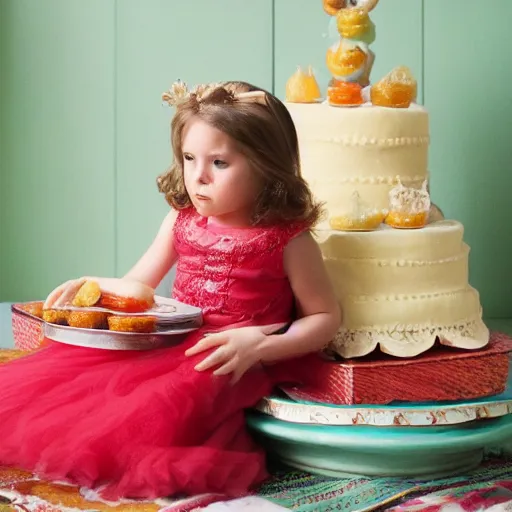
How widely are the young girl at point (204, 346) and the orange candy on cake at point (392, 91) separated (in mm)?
202

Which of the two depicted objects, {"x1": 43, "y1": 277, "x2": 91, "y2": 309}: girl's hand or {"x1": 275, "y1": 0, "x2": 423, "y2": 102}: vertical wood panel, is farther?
{"x1": 275, "y1": 0, "x2": 423, "y2": 102}: vertical wood panel

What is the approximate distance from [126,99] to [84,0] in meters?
0.26

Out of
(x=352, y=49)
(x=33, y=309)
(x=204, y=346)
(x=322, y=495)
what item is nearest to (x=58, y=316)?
(x=204, y=346)

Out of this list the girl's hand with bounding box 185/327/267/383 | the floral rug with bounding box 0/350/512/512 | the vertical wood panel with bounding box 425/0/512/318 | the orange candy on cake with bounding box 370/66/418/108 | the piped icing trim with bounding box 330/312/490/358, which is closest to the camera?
the floral rug with bounding box 0/350/512/512

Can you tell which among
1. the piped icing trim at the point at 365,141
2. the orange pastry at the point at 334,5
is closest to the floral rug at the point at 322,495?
the piped icing trim at the point at 365,141

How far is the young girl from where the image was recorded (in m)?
1.23

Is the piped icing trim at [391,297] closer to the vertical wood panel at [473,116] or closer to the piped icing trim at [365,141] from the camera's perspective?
the piped icing trim at [365,141]

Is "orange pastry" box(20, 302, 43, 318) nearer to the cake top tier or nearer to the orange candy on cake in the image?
the cake top tier

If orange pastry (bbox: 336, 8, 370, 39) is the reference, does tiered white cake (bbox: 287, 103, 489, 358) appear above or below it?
below

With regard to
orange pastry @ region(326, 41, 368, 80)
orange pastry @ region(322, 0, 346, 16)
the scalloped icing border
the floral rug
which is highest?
orange pastry @ region(322, 0, 346, 16)

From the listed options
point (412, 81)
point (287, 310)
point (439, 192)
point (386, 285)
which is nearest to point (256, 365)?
point (287, 310)

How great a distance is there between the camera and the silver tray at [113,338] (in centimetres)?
133

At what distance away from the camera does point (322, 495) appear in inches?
50.5

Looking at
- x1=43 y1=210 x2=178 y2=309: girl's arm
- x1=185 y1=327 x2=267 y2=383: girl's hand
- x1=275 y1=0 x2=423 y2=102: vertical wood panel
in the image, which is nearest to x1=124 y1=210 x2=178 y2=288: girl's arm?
x1=43 y1=210 x2=178 y2=309: girl's arm
